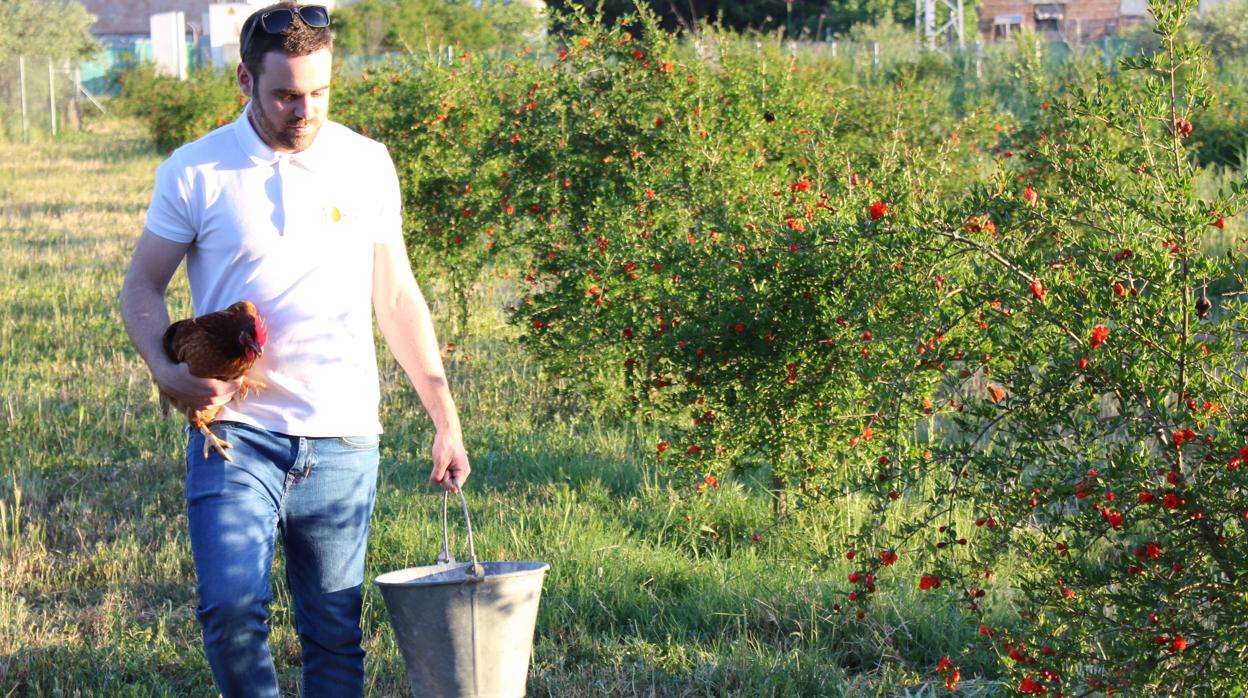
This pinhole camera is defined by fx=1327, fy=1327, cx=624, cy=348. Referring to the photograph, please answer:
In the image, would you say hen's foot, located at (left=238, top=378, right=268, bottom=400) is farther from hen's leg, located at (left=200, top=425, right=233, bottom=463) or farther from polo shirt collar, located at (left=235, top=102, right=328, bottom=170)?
polo shirt collar, located at (left=235, top=102, right=328, bottom=170)

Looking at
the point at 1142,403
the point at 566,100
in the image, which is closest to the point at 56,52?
the point at 566,100

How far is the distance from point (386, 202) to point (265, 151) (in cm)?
33

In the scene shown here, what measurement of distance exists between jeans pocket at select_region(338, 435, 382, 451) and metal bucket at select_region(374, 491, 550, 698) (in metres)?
0.33

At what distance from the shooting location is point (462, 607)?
300 cm

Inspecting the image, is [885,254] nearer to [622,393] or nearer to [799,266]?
[799,266]

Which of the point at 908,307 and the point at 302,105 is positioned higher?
the point at 302,105

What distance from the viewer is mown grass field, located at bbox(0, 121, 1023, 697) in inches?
164

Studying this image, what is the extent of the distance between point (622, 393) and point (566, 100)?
5.56 ft

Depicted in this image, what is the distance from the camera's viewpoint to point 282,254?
3057mm

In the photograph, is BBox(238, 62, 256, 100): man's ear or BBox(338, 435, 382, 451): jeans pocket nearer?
BBox(238, 62, 256, 100): man's ear

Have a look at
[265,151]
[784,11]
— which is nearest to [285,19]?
[265,151]

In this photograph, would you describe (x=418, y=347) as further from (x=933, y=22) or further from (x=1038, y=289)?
(x=933, y=22)

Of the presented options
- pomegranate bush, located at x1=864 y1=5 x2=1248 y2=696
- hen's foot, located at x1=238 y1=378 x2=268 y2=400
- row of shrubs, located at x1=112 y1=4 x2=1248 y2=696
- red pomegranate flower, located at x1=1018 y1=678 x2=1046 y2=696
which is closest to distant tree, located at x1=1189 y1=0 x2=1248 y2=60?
row of shrubs, located at x1=112 y1=4 x2=1248 y2=696

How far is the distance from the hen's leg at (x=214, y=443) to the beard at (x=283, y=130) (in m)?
0.67
